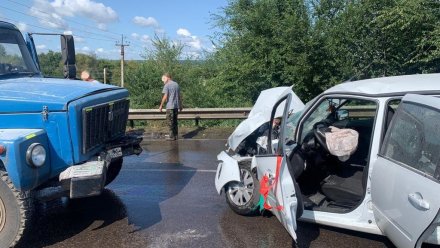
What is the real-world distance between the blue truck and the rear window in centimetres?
287

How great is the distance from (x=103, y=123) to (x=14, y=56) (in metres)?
1.70

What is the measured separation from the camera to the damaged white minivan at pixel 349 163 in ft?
11.4

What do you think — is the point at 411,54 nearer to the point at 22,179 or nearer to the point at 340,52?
the point at 340,52

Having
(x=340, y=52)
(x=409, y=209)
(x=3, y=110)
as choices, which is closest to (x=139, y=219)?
(x=3, y=110)

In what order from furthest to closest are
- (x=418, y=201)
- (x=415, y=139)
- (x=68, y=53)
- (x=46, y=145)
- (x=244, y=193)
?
(x=68, y=53) < (x=244, y=193) < (x=46, y=145) < (x=415, y=139) < (x=418, y=201)

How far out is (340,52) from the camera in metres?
15.9

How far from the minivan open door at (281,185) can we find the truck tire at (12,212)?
243 centimetres

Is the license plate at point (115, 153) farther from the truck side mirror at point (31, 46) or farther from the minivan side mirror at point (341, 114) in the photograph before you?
the minivan side mirror at point (341, 114)

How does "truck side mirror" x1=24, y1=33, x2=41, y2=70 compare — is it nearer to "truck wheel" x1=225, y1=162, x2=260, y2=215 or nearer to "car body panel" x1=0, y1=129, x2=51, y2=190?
"car body panel" x1=0, y1=129, x2=51, y2=190

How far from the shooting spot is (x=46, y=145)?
15.4ft

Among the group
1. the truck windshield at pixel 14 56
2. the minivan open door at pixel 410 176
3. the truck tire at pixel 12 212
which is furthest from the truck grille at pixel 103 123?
the minivan open door at pixel 410 176

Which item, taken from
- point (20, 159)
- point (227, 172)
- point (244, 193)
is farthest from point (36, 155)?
point (244, 193)

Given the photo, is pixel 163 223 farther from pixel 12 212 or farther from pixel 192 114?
pixel 192 114

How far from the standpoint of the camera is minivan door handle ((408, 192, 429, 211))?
323 cm
